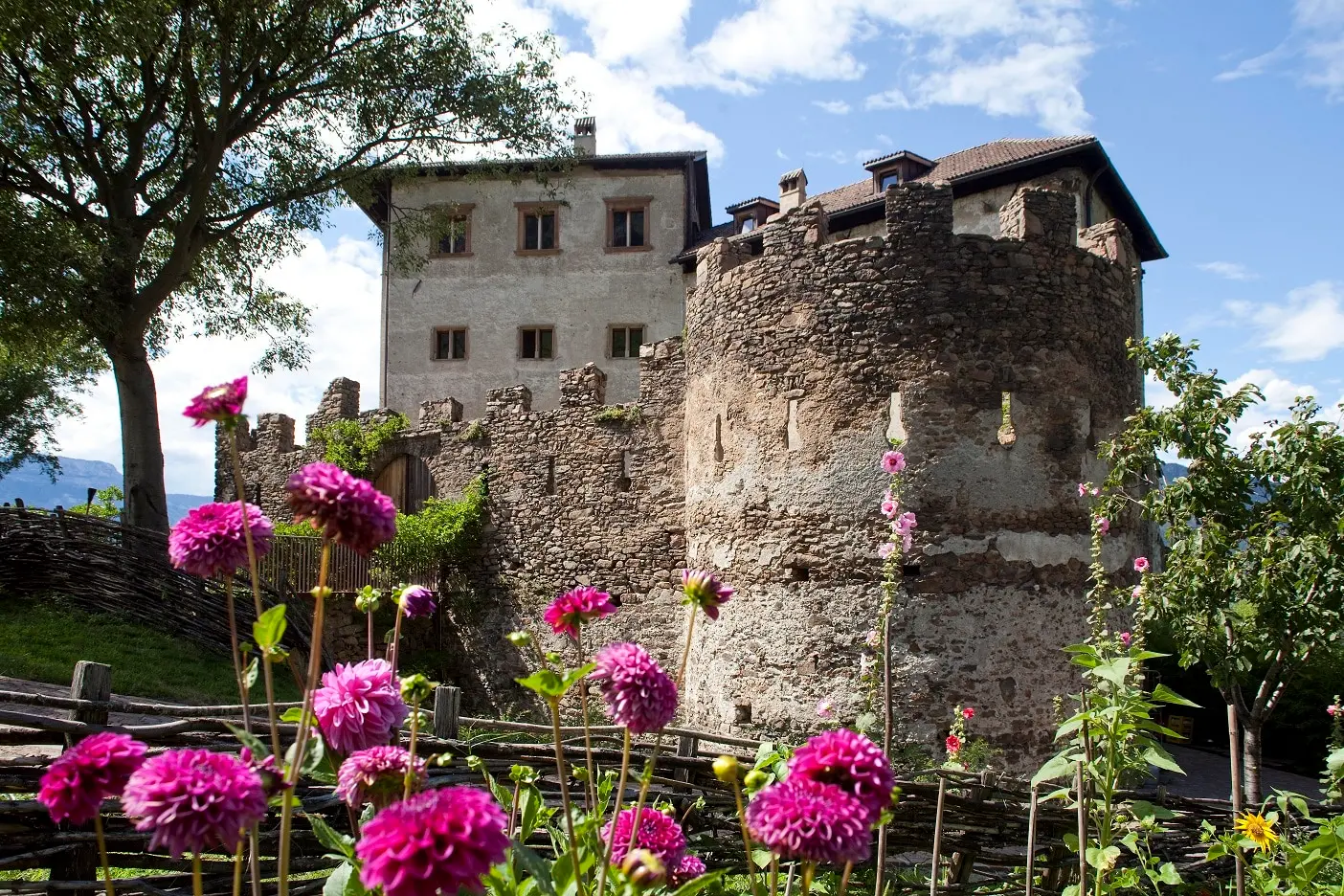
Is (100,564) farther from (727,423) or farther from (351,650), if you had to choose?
(727,423)

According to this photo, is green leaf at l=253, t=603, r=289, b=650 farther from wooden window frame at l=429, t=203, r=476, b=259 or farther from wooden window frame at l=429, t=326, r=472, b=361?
wooden window frame at l=429, t=203, r=476, b=259

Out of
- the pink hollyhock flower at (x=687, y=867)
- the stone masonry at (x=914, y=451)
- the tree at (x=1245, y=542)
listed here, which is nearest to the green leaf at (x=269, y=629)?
the pink hollyhock flower at (x=687, y=867)

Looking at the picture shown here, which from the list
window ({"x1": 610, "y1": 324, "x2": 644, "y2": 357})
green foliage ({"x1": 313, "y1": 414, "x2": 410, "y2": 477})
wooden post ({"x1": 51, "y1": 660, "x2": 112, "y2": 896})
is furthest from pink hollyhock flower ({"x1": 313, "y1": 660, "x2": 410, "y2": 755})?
window ({"x1": 610, "y1": 324, "x2": 644, "y2": 357})

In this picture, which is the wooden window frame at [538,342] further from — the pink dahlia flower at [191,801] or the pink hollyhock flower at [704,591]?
the pink dahlia flower at [191,801]

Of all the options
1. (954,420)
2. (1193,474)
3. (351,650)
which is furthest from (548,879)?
(351,650)

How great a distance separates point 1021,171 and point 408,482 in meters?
12.8

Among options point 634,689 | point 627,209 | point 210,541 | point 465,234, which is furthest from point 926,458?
point 465,234

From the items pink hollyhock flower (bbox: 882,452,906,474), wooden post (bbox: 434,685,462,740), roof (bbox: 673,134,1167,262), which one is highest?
roof (bbox: 673,134,1167,262)

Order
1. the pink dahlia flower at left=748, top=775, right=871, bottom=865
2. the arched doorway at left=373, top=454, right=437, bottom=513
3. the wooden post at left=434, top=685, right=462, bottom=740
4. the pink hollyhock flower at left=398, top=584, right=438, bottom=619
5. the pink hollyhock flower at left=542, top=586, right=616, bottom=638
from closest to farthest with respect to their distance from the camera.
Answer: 1. the pink dahlia flower at left=748, top=775, right=871, bottom=865
2. the pink hollyhock flower at left=542, top=586, right=616, bottom=638
3. the pink hollyhock flower at left=398, top=584, right=438, bottom=619
4. the wooden post at left=434, top=685, right=462, bottom=740
5. the arched doorway at left=373, top=454, right=437, bottom=513

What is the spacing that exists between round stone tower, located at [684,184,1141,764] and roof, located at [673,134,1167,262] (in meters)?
8.82

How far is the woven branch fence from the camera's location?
4133 millimetres

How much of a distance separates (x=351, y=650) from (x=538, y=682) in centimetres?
1432

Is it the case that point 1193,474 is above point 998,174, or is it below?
below

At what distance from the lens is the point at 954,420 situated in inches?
377
